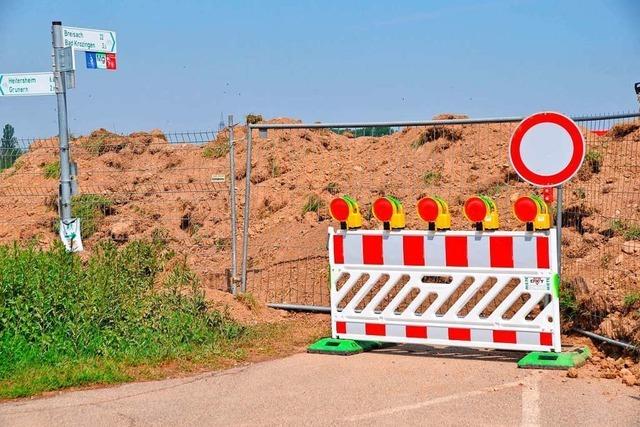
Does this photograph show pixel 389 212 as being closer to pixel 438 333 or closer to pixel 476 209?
pixel 476 209

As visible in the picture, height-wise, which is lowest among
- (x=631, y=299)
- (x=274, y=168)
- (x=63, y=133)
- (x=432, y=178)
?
(x=631, y=299)

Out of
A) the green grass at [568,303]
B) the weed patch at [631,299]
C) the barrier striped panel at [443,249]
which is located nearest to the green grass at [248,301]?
the barrier striped panel at [443,249]

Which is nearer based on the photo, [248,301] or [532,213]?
[532,213]

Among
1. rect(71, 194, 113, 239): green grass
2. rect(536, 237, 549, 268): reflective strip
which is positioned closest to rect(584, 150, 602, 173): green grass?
rect(536, 237, 549, 268): reflective strip

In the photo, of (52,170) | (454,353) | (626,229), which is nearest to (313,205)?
(454,353)

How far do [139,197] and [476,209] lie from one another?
7261mm

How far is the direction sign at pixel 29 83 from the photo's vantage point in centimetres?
1127

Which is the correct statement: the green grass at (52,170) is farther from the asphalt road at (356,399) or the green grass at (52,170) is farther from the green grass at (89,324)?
the asphalt road at (356,399)

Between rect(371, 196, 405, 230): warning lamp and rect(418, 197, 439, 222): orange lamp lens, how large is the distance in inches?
10.9

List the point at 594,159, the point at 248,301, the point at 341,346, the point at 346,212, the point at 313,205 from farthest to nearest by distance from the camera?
1. the point at 313,205
2. the point at 248,301
3. the point at 594,159
4. the point at 346,212
5. the point at 341,346

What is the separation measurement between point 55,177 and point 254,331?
8369 mm

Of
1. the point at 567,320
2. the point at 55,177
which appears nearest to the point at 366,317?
the point at 567,320

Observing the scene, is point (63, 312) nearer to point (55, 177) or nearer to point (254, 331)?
point (254, 331)

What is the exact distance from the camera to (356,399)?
23.1 ft
